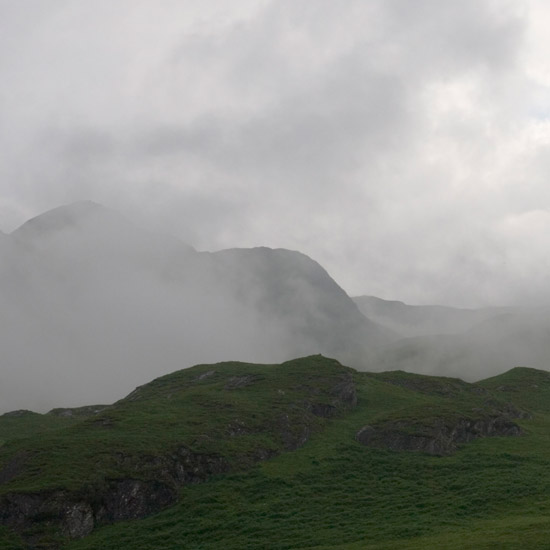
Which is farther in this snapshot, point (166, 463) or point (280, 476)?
point (280, 476)

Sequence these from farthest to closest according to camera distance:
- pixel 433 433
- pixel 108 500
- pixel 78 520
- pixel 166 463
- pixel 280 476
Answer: pixel 433 433 → pixel 280 476 → pixel 166 463 → pixel 108 500 → pixel 78 520

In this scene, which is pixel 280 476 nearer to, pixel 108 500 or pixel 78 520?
pixel 108 500

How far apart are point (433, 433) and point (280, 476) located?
22.1 metres

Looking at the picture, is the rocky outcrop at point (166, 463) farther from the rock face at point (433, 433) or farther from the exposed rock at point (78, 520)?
the rock face at point (433, 433)

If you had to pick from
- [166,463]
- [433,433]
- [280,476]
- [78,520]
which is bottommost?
[78,520]

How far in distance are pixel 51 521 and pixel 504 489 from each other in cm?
4160

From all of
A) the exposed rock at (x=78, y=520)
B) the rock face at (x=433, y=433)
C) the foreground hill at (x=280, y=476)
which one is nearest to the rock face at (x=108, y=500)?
the exposed rock at (x=78, y=520)

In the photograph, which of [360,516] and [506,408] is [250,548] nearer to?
[360,516]

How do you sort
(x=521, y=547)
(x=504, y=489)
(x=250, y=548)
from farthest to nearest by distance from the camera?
1. (x=504, y=489)
2. (x=250, y=548)
3. (x=521, y=547)

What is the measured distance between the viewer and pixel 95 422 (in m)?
76.5

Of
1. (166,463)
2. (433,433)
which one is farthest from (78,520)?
(433,433)

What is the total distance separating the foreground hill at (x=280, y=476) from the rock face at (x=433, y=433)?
18 centimetres

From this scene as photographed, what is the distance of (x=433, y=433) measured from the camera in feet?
246

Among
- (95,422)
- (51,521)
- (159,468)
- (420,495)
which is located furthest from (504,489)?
(95,422)
